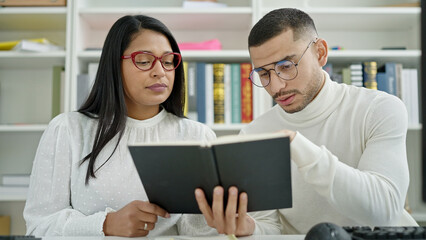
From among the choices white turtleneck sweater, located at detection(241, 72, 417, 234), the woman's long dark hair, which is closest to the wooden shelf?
the woman's long dark hair

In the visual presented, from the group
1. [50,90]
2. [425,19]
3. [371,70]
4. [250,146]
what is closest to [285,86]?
[250,146]

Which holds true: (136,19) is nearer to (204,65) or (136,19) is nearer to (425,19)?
(204,65)

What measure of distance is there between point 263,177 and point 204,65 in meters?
1.34

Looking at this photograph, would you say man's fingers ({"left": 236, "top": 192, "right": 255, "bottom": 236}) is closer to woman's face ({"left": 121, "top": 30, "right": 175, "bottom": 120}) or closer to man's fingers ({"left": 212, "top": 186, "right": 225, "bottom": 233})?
man's fingers ({"left": 212, "top": 186, "right": 225, "bottom": 233})

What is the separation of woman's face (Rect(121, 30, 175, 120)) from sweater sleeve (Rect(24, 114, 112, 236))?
0.23 metres

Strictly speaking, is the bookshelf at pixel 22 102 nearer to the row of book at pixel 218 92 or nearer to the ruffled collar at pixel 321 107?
the row of book at pixel 218 92

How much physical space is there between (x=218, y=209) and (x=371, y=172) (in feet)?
1.28

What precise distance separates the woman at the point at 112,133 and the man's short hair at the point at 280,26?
0.27 metres

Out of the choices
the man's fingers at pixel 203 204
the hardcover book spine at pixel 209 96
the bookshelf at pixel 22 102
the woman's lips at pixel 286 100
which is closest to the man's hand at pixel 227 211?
the man's fingers at pixel 203 204

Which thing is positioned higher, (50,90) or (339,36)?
(339,36)

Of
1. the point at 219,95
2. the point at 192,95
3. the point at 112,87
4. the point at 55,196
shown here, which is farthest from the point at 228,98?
the point at 55,196

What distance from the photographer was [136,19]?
1438 millimetres

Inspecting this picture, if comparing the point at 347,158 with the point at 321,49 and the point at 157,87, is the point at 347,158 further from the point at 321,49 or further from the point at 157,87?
the point at 157,87

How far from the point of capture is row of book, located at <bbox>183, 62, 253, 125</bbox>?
7.21 ft
